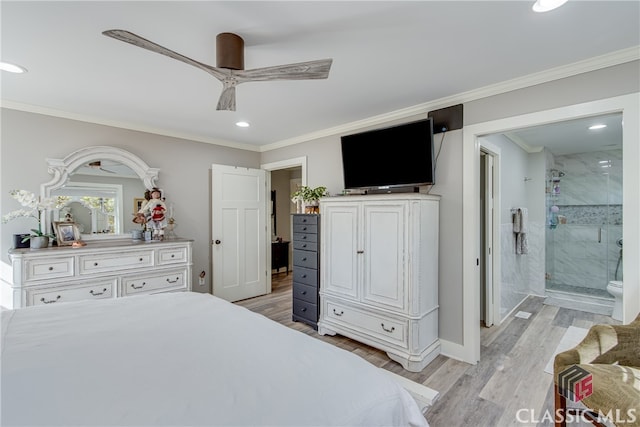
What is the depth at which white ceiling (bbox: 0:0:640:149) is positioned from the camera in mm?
1508

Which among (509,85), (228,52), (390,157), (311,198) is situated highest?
(509,85)

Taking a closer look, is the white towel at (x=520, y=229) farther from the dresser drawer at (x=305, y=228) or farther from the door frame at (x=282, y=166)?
the door frame at (x=282, y=166)

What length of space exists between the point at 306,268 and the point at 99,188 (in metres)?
2.51

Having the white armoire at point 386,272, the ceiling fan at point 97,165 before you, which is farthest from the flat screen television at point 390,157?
the ceiling fan at point 97,165

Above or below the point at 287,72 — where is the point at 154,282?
below

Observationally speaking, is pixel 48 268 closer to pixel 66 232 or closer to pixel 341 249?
pixel 66 232

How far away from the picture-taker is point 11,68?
2.10 metres

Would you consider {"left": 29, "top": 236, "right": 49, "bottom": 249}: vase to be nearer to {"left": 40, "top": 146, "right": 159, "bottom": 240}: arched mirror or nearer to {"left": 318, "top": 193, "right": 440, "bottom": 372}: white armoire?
{"left": 40, "top": 146, "right": 159, "bottom": 240}: arched mirror

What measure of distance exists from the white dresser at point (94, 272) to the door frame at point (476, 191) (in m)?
2.92

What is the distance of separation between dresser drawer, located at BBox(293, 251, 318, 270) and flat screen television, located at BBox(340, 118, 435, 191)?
888mm

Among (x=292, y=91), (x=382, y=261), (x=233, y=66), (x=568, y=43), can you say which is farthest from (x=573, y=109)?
(x=233, y=66)

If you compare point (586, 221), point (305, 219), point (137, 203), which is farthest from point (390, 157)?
point (586, 221)

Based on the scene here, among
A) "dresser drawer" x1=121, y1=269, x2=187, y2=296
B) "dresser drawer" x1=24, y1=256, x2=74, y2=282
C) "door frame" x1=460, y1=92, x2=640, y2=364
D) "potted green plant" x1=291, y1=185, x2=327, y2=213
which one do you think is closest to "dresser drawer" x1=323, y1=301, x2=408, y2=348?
"door frame" x1=460, y1=92, x2=640, y2=364

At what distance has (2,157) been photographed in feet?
9.04
